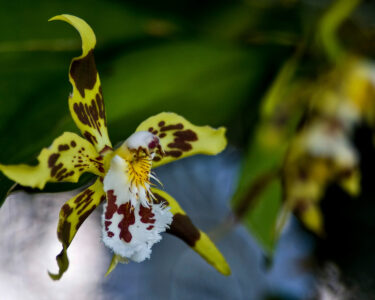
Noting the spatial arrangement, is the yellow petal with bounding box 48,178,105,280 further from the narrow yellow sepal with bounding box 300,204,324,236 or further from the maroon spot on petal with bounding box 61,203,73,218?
the narrow yellow sepal with bounding box 300,204,324,236

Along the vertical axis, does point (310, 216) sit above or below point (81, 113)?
below

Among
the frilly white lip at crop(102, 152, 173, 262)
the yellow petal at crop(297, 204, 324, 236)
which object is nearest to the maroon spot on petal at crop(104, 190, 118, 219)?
the frilly white lip at crop(102, 152, 173, 262)

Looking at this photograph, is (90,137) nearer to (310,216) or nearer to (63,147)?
(63,147)

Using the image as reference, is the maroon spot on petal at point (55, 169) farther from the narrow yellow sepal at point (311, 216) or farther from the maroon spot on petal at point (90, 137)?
the narrow yellow sepal at point (311, 216)

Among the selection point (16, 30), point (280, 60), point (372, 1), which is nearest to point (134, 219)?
point (16, 30)

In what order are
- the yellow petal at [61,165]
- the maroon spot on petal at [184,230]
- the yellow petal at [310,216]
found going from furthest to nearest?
the yellow petal at [310,216]
the maroon spot on petal at [184,230]
the yellow petal at [61,165]

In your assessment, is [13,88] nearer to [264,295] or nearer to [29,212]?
[29,212]

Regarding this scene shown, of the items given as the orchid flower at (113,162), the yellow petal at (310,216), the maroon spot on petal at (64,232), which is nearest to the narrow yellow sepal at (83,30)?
the orchid flower at (113,162)

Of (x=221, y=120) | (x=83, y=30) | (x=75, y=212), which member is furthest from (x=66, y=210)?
(x=221, y=120)
